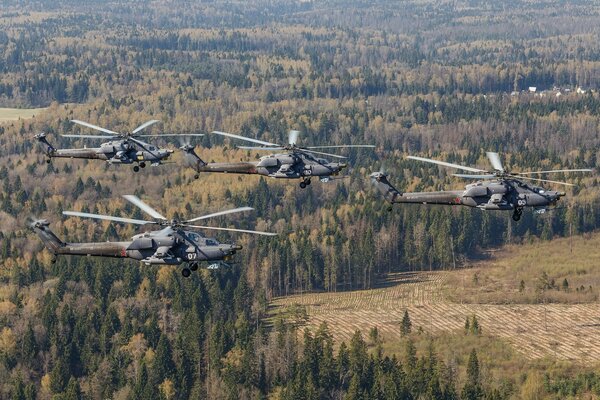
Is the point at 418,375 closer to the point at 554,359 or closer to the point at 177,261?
the point at 554,359

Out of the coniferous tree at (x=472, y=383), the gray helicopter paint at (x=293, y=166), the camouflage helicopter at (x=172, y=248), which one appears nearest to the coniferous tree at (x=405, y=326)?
the coniferous tree at (x=472, y=383)

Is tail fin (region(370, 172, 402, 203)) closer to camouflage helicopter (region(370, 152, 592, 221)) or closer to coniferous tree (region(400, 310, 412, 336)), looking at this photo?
camouflage helicopter (region(370, 152, 592, 221))

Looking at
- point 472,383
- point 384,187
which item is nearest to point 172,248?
point 384,187

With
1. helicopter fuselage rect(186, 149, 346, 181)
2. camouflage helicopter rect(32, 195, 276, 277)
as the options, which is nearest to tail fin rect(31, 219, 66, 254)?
camouflage helicopter rect(32, 195, 276, 277)

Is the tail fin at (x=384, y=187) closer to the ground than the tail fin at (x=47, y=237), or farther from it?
farther from it

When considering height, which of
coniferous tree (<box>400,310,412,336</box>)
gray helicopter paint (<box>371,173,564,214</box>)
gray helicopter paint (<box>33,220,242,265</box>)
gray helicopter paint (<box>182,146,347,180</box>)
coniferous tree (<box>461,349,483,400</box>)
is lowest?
coniferous tree (<box>400,310,412,336</box>)

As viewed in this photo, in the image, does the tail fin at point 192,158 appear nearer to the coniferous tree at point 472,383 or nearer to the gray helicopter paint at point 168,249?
the gray helicopter paint at point 168,249

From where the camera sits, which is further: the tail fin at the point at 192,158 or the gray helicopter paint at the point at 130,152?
the gray helicopter paint at the point at 130,152

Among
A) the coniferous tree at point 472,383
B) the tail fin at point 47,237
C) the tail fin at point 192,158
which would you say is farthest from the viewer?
the coniferous tree at point 472,383

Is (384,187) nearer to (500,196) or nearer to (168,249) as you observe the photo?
→ (500,196)
